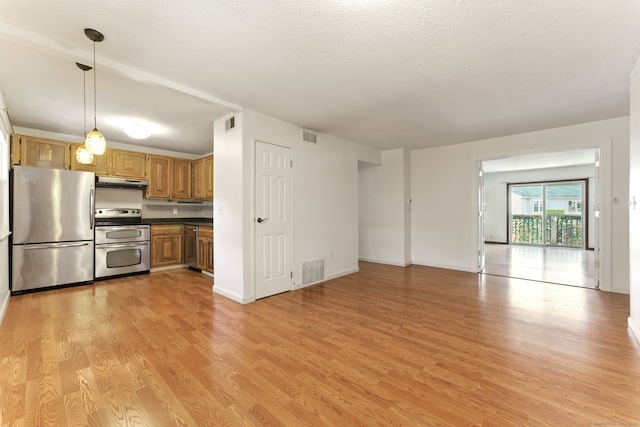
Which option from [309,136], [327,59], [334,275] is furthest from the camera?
[334,275]

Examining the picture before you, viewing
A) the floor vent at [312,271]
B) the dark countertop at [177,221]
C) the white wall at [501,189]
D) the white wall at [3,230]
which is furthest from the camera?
the white wall at [501,189]

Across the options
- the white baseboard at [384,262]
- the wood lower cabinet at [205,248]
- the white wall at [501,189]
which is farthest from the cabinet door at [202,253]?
the white wall at [501,189]

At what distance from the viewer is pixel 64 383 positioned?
1.84m

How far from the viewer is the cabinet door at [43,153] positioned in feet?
13.4

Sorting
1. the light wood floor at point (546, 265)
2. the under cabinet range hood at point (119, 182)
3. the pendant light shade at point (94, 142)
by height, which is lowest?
the light wood floor at point (546, 265)

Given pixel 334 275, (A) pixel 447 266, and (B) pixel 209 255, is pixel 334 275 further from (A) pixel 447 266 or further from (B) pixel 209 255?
(A) pixel 447 266

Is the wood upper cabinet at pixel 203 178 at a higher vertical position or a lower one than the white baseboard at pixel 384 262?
higher

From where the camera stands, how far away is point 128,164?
505cm

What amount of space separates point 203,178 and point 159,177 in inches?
33.0

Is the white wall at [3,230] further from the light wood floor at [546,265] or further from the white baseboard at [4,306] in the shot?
the light wood floor at [546,265]

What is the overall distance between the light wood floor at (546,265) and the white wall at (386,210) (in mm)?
1753

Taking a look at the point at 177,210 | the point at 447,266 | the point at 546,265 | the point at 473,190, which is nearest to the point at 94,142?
the point at 177,210

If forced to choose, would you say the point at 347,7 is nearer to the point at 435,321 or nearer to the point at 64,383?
the point at 435,321

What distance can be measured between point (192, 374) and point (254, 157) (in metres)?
2.54
